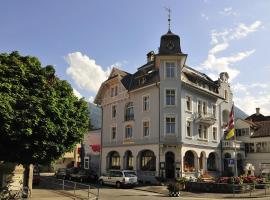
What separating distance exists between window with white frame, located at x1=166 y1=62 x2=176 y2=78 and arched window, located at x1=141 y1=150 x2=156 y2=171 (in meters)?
9.65

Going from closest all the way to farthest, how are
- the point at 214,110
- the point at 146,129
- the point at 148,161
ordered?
the point at 148,161
the point at 146,129
the point at 214,110

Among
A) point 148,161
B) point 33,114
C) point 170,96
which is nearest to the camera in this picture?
point 33,114

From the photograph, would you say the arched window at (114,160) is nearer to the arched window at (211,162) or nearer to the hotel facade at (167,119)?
the hotel facade at (167,119)

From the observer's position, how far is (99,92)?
5241cm

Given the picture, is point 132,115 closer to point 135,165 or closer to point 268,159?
point 135,165

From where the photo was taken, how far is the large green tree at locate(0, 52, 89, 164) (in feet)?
63.3

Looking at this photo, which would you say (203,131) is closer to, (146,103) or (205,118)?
(205,118)

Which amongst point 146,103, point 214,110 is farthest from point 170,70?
point 214,110

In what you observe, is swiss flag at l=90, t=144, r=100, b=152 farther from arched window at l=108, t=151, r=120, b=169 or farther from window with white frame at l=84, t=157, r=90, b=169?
arched window at l=108, t=151, r=120, b=169

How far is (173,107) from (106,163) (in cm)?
1501

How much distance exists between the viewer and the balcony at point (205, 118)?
42478mm

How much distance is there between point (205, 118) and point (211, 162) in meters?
6.99

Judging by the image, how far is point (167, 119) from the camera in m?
40.6

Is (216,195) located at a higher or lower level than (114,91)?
lower
